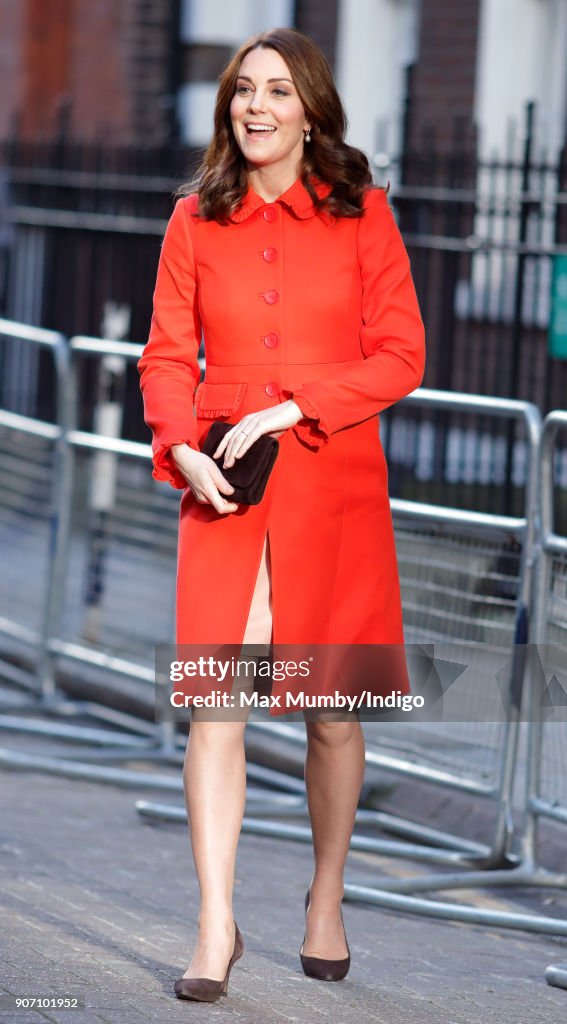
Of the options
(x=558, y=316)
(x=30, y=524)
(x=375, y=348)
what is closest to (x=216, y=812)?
(x=375, y=348)

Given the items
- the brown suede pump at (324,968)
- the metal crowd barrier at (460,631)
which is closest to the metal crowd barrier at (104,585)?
the metal crowd barrier at (460,631)

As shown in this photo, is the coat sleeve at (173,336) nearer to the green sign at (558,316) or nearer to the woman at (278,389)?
the woman at (278,389)

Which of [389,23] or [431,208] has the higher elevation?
[389,23]

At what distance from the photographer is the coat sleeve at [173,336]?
13.8 feet

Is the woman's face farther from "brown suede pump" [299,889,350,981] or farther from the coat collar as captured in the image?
"brown suede pump" [299,889,350,981]

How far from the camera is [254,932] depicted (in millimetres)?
4895

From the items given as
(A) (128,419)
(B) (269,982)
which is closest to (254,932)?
(B) (269,982)

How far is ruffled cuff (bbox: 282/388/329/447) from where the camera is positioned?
408 cm

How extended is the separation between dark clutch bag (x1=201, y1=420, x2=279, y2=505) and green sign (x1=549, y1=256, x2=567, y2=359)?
5.21 metres

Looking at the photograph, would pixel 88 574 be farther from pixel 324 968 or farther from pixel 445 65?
pixel 445 65

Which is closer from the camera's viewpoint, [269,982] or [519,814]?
[269,982]

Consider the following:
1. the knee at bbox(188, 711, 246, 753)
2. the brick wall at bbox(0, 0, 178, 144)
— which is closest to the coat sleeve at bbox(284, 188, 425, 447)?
the knee at bbox(188, 711, 246, 753)

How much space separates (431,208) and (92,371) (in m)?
4.78

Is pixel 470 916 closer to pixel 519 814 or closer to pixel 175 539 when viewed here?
pixel 519 814
